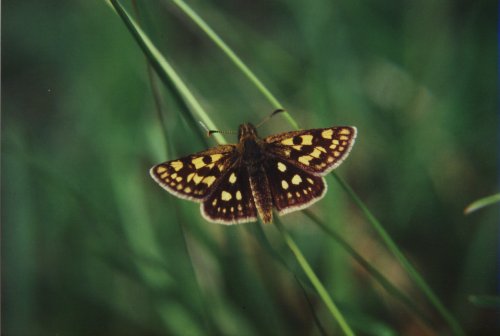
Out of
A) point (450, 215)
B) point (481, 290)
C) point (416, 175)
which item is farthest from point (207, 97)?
point (481, 290)

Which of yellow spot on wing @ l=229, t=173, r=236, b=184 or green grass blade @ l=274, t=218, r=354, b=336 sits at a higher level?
yellow spot on wing @ l=229, t=173, r=236, b=184

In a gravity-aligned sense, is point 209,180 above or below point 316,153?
above

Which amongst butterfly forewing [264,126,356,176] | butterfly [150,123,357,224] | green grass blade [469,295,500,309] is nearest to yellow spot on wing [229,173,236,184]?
butterfly [150,123,357,224]

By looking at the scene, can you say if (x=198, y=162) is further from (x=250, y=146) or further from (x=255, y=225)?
(x=255, y=225)

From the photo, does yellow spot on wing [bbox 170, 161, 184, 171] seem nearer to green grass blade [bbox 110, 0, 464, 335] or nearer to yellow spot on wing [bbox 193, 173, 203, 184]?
yellow spot on wing [bbox 193, 173, 203, 184]

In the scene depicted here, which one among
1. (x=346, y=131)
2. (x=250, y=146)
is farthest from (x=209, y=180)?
(x=346, y=131)

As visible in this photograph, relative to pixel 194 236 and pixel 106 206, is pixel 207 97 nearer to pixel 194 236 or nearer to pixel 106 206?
pixel 106 206

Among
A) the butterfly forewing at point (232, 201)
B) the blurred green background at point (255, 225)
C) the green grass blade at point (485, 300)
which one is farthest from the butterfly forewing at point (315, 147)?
the green grass blade at point (485, 300)
